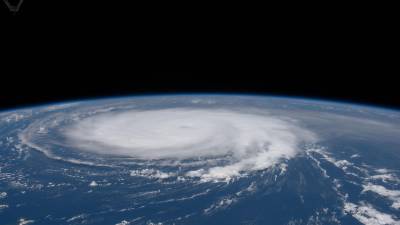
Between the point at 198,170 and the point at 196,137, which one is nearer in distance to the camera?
the point at 198,170

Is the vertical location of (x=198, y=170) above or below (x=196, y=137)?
below

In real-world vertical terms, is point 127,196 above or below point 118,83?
below

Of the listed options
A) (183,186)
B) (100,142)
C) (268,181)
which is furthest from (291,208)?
(100,142)

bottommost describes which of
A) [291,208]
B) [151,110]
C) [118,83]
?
[291,208]

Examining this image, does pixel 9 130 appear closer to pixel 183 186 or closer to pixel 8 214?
pixel 8 214

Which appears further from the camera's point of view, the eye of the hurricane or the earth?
the eye of the hurricane
